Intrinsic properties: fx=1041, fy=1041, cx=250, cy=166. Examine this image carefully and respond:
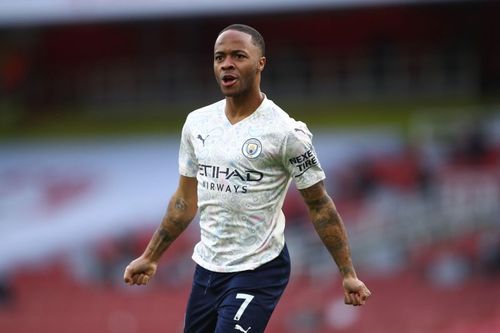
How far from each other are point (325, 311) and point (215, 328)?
938 cm

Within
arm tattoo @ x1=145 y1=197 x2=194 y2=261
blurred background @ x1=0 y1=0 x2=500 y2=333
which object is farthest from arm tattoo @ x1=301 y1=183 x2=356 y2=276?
blurred background @ x1=0 y1=0 x2=500 y2=333

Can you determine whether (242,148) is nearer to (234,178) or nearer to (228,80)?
(234,178)

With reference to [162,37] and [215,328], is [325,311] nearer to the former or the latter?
[162,37]

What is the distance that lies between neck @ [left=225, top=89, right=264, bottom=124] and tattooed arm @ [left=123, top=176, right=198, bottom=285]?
525mm

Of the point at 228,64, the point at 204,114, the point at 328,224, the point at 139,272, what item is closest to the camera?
the point at 228,64

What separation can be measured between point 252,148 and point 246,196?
26 centimetres

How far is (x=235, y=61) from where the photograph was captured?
5582 millimetres

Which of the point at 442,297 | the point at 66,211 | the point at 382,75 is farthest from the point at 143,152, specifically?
the point at 442,297

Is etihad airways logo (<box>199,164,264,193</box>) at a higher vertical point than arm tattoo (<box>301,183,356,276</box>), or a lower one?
higher

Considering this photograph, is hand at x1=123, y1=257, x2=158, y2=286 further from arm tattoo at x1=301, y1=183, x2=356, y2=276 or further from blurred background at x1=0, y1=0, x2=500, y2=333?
blurred background at x1=0, y1=0, x2=500, y2=333

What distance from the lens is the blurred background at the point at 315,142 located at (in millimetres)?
15406

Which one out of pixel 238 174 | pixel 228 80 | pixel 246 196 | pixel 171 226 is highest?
pixel 228 80

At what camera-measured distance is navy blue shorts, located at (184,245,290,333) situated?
5586 millimetres

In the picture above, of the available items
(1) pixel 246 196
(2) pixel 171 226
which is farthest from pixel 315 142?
(1) pixel 246 196
